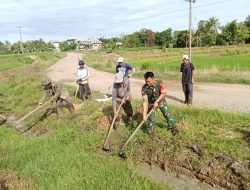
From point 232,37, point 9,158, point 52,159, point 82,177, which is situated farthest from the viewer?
point 232,37

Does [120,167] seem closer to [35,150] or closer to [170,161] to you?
[170,161]

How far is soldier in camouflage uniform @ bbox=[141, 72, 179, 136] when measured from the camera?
6.56 metres

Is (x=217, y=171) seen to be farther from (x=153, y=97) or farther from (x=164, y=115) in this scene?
(x=153, y=97)

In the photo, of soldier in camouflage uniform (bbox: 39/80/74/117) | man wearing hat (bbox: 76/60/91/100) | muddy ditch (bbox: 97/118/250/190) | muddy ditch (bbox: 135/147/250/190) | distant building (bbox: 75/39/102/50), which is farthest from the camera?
distant building (bbox: 75/39/102/50)

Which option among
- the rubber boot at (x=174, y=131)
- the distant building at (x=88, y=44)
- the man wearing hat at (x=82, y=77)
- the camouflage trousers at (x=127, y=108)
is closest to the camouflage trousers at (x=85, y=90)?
the man wearing hat at (x=82, y=77)

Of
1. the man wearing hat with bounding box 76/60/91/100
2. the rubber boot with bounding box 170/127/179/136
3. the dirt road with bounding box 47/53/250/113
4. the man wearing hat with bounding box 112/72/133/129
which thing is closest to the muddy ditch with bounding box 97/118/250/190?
the rubber boot with bounding box 170/127/179/136

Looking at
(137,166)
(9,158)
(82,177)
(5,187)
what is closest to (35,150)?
(9,158)

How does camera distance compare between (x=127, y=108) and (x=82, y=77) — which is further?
(x=82, y=77)

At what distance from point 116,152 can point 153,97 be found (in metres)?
1.62

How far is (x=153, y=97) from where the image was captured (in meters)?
6.85

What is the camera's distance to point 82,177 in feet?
20.6

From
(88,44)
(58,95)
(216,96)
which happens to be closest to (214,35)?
(216,96)

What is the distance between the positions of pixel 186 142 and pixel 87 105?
4833 millimetres

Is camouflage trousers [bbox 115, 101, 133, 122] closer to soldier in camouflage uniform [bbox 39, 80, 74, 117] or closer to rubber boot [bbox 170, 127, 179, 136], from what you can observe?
rubber boot [bbox 170, 127, 179, 136]
